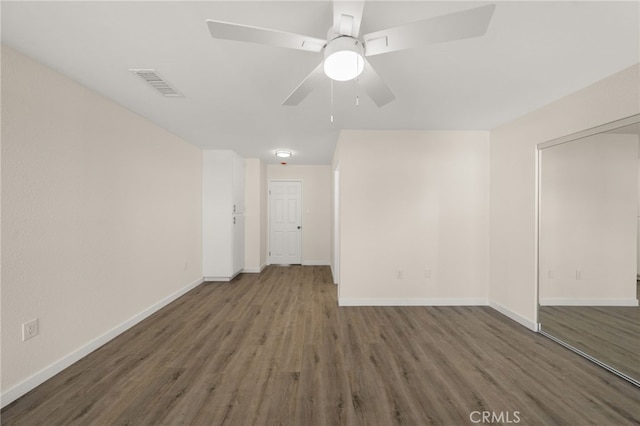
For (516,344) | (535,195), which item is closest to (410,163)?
(535,195)

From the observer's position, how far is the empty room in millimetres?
1473

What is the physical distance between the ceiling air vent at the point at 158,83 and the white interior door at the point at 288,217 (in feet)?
12.4

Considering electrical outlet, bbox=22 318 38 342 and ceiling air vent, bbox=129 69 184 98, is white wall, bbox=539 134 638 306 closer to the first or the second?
ceiling air vent, bbox=129 69 184 98

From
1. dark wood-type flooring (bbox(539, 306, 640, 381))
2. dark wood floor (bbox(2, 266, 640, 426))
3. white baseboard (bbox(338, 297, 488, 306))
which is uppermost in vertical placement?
dark wood-type flooring (bbox(539, 306, 640, 381))

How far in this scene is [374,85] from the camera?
152 cm

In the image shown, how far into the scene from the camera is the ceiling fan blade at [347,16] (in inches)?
41.8

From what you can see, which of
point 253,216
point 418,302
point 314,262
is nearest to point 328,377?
point 418,302

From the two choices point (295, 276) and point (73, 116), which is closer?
point (73, 116)

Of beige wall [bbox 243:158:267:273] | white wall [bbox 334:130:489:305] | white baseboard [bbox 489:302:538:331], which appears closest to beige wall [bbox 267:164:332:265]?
beige wall [bbox 243:158:267:273]

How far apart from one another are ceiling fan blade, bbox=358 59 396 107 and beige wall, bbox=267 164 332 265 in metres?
4.35

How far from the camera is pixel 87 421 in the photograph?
1486 millimetres

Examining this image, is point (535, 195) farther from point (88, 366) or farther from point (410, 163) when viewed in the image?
point (88, 366)

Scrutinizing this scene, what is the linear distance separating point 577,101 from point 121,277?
487 centimetres

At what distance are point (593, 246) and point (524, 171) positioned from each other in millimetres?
977
